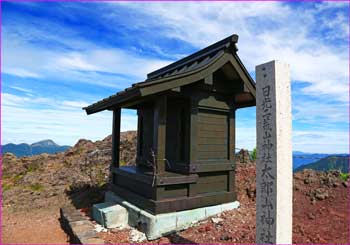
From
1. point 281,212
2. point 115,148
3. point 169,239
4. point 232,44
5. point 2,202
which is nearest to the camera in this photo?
point 281,212

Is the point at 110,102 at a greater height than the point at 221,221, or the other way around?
the point at 110,102

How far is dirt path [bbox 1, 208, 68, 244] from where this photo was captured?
5.87 meters

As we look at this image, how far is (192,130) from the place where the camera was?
5941 millimetres

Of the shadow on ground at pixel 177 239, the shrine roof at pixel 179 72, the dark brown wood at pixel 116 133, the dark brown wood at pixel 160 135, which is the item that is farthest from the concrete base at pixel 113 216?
the shrine roof at pixel 179 72

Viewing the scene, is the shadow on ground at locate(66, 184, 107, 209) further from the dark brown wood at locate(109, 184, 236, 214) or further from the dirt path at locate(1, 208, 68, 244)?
the dark brown wood at locate(109, 184, 236, 214)

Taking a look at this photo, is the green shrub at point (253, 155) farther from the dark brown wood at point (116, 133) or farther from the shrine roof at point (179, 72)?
the dark brown wood at point (116, 133)

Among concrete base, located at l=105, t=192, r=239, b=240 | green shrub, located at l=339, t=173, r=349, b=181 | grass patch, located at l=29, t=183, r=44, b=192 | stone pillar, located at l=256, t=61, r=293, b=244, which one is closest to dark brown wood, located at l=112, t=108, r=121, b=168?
concrete base, located at l=105, t=192, r=239, b=240

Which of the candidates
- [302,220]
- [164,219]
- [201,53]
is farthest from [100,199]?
[302,220]

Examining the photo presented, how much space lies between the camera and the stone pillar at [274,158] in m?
3.41

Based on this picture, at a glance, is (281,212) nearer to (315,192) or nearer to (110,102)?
(315,192)

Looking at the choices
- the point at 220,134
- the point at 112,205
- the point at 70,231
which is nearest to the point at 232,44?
the point at 220,134

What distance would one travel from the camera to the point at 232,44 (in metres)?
5.95

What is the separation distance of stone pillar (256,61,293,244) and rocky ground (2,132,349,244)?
1.35m

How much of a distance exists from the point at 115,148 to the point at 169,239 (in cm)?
351
